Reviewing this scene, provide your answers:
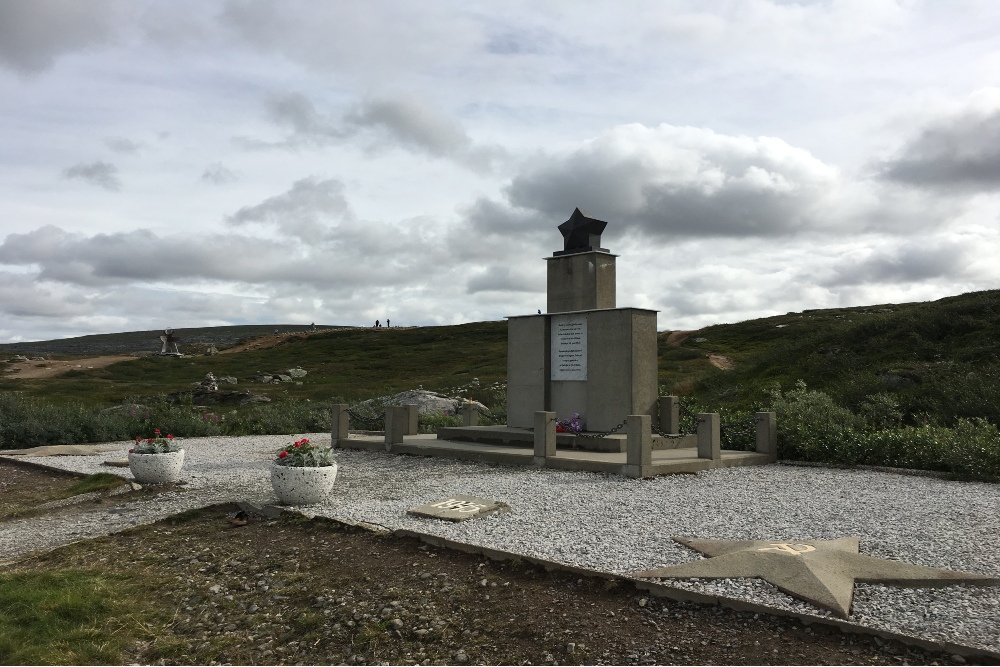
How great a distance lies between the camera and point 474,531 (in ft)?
23.5

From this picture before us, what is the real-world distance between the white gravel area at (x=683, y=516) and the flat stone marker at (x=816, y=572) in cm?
9

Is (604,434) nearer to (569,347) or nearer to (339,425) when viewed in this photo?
(569,347)

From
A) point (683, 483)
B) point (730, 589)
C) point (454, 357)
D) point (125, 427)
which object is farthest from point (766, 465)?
point (454, 357)

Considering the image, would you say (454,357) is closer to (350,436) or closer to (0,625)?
(350,436)

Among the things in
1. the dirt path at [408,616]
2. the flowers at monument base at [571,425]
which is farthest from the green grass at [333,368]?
the dirt path at [408,616]

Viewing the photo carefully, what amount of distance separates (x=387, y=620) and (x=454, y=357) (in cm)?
5118

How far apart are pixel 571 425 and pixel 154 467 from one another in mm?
7104

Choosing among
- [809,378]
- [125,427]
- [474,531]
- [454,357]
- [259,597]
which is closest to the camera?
[259,597]

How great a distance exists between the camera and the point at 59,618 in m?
5.43

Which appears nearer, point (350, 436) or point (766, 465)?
point (766, 465)

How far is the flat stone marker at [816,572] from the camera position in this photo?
508cm

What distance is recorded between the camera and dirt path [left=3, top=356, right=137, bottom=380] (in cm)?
4680

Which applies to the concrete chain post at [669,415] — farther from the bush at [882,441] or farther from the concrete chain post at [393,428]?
the concrete chain post at [393,428]

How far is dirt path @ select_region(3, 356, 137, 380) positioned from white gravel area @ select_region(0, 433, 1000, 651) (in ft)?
135
